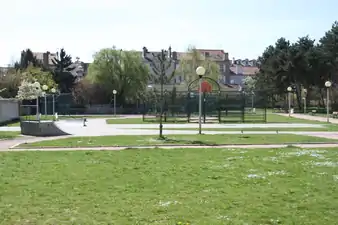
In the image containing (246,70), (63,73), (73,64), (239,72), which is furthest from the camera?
(246,70)

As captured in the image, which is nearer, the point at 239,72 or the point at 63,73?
the point at 63,73

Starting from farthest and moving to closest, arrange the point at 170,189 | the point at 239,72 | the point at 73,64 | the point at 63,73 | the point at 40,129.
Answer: the point at 239,72, the point at 73,64, the point at 63,73, the point at 40,129, the point at 170,189

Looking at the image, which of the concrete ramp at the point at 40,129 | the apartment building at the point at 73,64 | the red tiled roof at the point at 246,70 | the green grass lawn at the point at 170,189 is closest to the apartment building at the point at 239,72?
the red tiled roof at the point at 246,70

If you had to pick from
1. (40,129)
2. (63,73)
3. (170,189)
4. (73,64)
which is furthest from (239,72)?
(170,189)

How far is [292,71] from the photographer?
73.7 meters

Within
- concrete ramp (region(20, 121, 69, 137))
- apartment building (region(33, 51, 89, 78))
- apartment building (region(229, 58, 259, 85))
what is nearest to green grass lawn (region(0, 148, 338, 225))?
concrete ramp (region(20, 121, 69, 137))

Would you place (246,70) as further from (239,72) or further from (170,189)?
(170,189)

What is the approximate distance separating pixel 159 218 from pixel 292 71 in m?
69.7

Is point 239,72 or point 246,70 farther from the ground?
point 246,70

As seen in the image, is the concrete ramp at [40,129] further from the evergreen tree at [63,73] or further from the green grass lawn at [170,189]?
the evergreen tree at [63,73]

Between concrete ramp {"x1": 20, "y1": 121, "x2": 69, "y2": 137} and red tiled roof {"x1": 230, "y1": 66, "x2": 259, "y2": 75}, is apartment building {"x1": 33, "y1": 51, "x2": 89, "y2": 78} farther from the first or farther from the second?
concrete ramp {"x1": 20, "y1": 121, "x2": 69, "y2": 137}

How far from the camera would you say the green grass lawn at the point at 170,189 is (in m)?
7.15

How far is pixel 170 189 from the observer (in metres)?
9.36

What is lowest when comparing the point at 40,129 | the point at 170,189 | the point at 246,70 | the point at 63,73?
the point at 170,189
